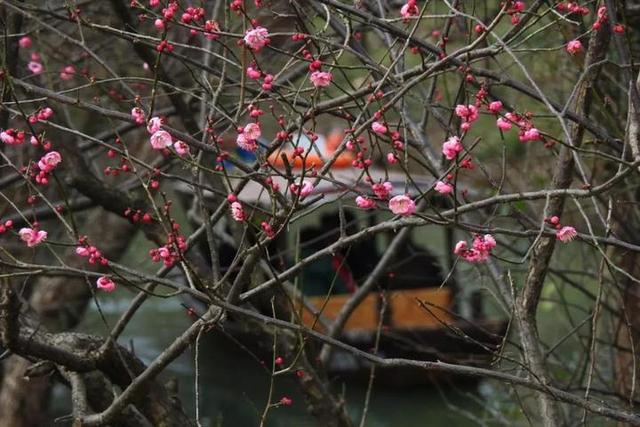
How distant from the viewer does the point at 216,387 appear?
15.3 metres

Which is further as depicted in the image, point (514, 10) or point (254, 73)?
point (514, 10)

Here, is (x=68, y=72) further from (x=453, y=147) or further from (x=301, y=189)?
(x=453, y=147)

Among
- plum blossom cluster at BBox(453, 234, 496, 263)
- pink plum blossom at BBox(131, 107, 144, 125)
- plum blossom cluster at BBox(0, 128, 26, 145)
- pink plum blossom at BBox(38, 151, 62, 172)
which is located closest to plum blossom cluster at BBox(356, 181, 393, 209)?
plum blossom cluster at BBox(453, 234, 496, 263)

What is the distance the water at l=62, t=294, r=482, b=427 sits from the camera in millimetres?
12969

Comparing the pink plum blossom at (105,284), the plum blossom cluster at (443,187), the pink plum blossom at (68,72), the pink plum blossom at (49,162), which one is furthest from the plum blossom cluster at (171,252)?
the pink plum blossom at (68,72)

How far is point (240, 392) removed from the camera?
14586mm

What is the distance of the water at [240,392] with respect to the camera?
42.5 ft

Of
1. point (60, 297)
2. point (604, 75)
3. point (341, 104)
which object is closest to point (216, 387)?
point (60, 297)

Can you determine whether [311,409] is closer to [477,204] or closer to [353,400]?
[477,204]

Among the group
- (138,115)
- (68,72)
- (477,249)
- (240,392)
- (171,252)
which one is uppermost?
(240,392)

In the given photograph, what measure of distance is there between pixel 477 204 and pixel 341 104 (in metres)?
0.64

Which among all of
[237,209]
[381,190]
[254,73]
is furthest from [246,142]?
[381,190]

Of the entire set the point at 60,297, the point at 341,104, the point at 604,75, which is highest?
the point at 604,75

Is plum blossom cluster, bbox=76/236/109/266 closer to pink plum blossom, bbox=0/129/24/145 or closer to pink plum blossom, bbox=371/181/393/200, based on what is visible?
pink plum blossom, bbox=0/129/24/145
